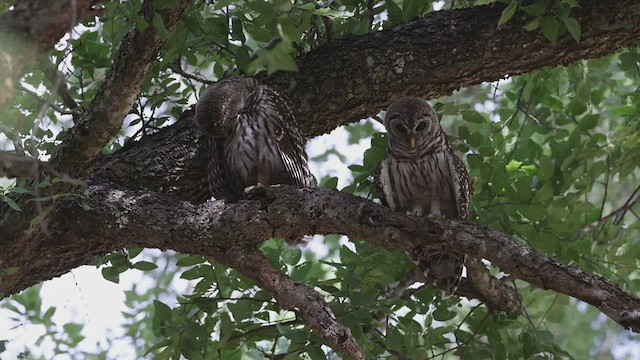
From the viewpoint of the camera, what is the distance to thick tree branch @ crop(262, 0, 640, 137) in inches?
141

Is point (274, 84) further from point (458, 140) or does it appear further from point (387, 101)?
point (458, 140)

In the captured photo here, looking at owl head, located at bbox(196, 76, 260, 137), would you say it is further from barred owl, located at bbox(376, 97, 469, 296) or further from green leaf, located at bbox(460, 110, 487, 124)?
green leaf, located at bbox(460, 110, 487, 124)

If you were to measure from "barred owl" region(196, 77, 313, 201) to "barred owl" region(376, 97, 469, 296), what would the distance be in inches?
16.3

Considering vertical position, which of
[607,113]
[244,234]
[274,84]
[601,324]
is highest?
[601,324]

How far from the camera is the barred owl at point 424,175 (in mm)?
3887

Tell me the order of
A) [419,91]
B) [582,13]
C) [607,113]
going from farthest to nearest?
[607,113] < [419,91] < [582,13]

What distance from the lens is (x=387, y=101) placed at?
378cm

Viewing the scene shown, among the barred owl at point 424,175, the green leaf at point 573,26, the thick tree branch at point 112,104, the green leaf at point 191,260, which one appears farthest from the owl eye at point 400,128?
the thick tree branch at point 112,104

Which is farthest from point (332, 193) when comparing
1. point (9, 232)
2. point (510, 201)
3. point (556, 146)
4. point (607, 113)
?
point (607, 113)

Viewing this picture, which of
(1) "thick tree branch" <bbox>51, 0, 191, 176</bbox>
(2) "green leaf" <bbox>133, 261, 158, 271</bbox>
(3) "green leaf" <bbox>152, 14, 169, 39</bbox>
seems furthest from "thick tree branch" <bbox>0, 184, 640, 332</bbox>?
(3) "green leaf" <bbox>152, 14, 169, 39</bbox>

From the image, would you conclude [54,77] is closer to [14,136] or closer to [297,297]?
[14,136]

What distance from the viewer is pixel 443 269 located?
12.9ft

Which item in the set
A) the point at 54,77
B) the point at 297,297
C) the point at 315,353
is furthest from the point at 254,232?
the point at 54,77

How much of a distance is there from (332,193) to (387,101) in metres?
0.88
